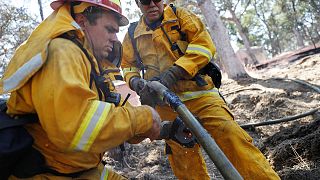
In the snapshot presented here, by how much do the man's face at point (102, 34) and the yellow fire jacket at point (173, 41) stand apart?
3.39ft

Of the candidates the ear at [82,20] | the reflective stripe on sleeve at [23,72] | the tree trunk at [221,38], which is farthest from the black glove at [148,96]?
the tree trunk at [221,38]

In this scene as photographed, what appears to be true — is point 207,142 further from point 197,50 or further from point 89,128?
point 197,50

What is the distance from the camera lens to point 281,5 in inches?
1246

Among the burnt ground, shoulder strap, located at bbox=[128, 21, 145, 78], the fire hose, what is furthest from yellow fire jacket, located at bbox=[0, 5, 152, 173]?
the burnt ground

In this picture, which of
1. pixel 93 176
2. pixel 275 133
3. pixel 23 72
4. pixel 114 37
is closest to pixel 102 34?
pixel 114 37

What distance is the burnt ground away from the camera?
138 inches

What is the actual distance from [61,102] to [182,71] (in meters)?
1.65

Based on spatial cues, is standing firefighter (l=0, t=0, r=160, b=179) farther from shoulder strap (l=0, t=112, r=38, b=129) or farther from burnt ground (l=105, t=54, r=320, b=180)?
burnt ground (l=105, t=54, r=320, b=180)

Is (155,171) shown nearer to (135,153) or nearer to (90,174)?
(135,153)

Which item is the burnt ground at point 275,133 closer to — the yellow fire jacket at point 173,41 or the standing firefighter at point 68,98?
the yellow fire jacket at point 173,41

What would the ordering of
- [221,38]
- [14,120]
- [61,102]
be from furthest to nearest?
[221,38] < [14,120] < [61,102]

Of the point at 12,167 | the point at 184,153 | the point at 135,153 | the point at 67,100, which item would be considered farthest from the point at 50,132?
the point at 135,153

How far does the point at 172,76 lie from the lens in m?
3.07

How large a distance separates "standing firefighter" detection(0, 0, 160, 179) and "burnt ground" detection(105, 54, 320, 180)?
6.61ft
